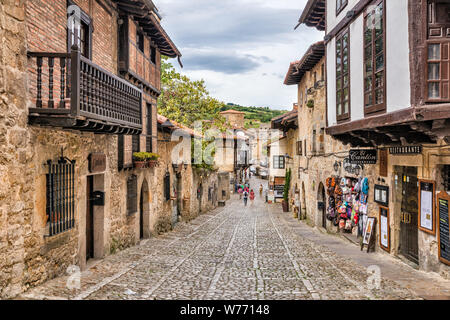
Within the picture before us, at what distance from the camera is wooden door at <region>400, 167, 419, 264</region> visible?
9953 millimetres

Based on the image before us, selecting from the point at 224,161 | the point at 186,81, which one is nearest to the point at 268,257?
the point at 186,81

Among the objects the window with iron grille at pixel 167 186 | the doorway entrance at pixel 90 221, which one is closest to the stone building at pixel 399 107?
the doorway entrance at pixel 90 221

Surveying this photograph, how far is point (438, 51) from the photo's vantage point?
23.9 ft

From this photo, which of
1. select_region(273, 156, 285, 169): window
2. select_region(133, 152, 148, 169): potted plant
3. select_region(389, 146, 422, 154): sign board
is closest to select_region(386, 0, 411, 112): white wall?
select_region(389, 146, 422, 154): sign board

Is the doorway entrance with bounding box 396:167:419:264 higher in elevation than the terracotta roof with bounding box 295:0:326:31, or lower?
lower

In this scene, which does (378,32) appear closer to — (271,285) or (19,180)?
(271,285)

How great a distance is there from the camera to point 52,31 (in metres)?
7.94

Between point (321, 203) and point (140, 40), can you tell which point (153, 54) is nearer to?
point (140, 40)

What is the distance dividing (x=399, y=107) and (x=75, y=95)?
20.1ft

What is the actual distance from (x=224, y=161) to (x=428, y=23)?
132ft

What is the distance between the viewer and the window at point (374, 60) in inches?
353

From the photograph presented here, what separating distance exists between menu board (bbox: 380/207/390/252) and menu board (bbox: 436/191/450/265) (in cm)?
277

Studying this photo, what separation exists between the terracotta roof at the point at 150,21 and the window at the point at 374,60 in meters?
6.44

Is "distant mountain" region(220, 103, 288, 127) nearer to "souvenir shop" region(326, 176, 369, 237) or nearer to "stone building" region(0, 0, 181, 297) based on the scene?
"souvenir shop" region(326, 176, 369, 237)
